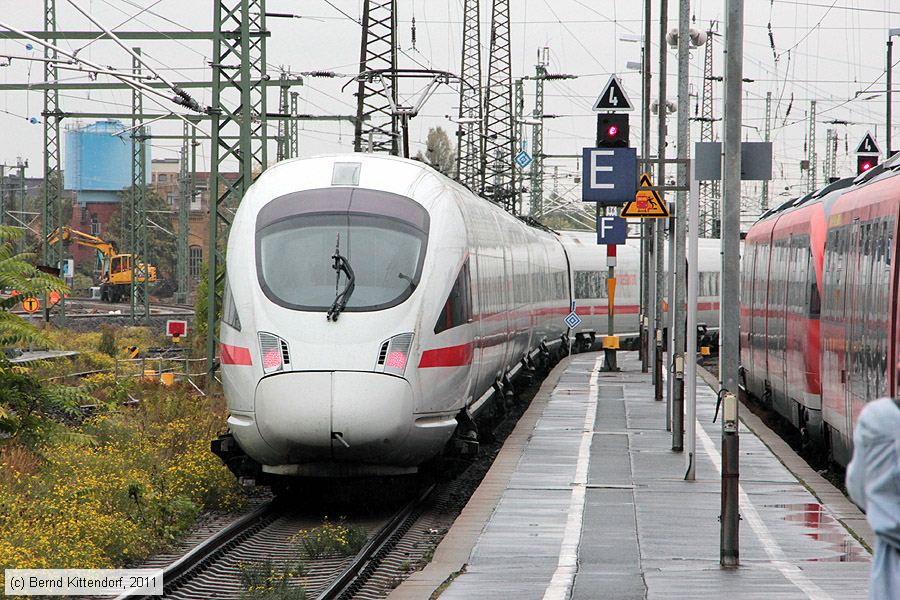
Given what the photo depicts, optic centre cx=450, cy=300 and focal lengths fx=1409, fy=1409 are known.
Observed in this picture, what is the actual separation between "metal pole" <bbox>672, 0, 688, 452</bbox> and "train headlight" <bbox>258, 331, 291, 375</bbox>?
5973mm

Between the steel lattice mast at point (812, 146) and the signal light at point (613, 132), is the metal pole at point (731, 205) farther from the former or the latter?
the steel lattice mast at point (812, 146)

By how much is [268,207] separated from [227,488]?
123 inches

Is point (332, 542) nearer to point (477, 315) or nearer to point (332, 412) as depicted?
point (332, 412)

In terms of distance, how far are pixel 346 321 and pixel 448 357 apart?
1374 mm

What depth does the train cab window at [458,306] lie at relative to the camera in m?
13.3

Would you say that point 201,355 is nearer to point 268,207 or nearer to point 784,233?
point 784,233

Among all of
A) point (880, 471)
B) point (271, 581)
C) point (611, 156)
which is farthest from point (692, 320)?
point (880, 471)

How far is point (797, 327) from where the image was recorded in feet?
58.4

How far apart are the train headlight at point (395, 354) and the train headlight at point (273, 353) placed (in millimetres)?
828

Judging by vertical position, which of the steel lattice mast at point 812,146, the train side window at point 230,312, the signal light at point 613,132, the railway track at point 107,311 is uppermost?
the steel lattice mast at point 812,146

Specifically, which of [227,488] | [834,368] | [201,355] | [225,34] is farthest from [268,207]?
[201,355]

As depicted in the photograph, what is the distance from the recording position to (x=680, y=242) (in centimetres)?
1744

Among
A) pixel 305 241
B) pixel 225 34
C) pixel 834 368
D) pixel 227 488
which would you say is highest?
pixel 225 34

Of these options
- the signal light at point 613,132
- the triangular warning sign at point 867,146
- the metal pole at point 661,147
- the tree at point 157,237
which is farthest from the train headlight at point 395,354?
the tree at point 157,237
